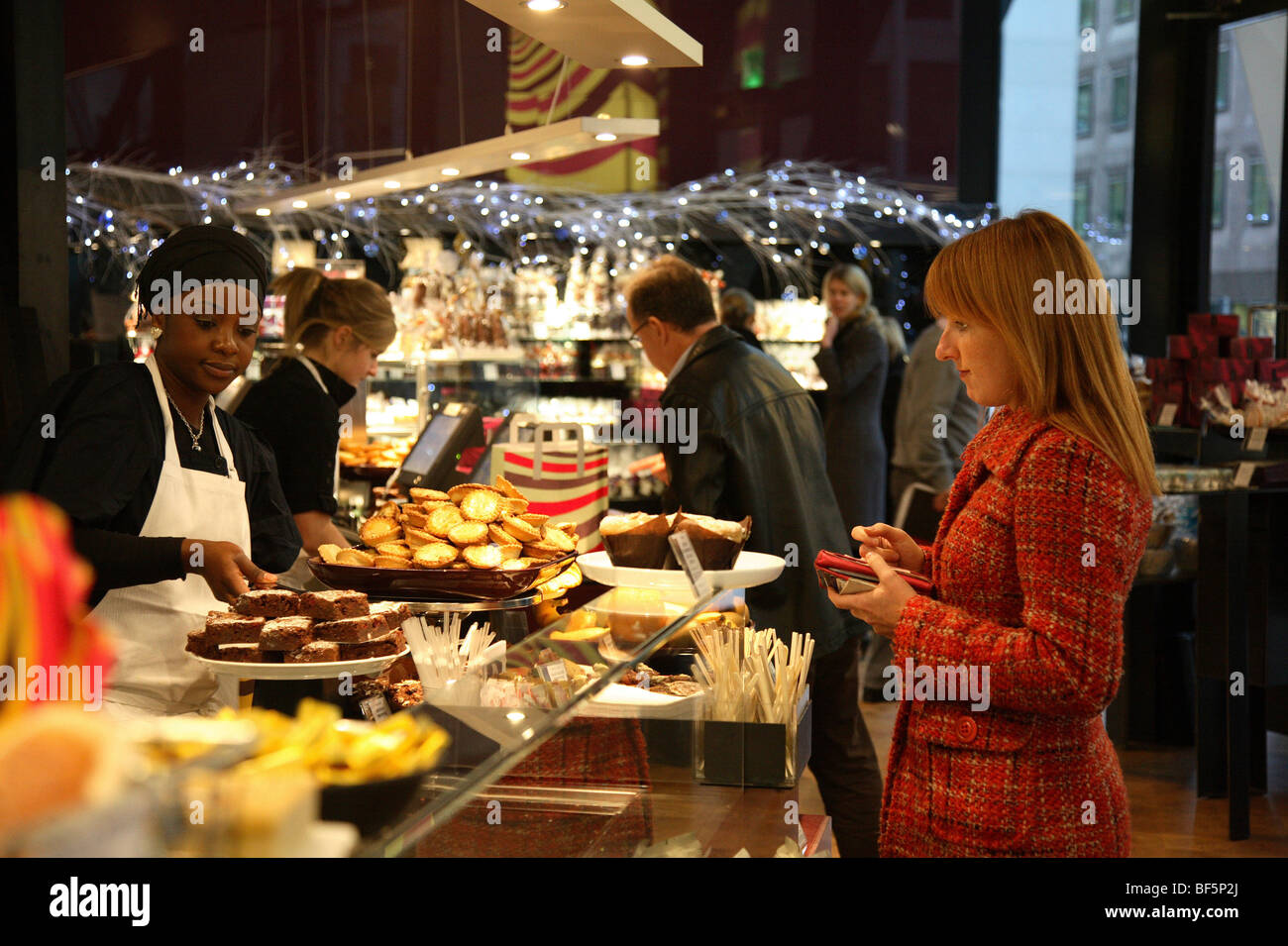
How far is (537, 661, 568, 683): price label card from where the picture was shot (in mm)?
1666

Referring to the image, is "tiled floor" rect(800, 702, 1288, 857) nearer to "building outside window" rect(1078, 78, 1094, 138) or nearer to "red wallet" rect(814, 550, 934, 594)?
"red wallet" rect(814, 550, 934, 594)

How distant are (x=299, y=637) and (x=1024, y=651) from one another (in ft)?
3.65

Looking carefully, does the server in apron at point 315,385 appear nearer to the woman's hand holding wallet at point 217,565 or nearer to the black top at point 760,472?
the black top at point 760,472

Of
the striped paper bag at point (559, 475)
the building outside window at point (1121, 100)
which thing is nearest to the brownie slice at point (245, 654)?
the striped paper bag at point (559, 475)

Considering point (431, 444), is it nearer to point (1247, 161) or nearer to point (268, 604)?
point (268, 604)

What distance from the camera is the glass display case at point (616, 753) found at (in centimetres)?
161

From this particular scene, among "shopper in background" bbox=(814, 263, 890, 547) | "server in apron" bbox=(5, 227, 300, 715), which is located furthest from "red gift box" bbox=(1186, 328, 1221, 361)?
"server in apron" bbox=(5, 227, 300, 715)

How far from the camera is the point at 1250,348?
17.5ft

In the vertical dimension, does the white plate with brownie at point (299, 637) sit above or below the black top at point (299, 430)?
below

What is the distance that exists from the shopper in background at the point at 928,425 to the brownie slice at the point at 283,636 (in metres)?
4.91

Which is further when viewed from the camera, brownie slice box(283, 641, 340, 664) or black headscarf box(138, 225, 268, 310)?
black headscarf box(138, 225, 268, 310)

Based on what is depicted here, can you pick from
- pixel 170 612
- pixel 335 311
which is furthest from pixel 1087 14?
pixel 170 612
